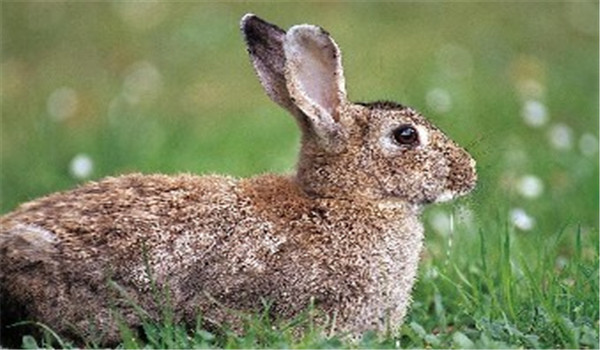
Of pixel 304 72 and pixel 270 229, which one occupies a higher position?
pixel 304 72

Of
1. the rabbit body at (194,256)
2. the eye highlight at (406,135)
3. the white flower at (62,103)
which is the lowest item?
the rabbit body at (194,256)

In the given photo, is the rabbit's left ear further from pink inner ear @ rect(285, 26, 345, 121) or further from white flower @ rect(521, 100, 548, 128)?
white flower @ rect(521, 100, 548, 128)

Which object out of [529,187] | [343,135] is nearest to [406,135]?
[343,135]

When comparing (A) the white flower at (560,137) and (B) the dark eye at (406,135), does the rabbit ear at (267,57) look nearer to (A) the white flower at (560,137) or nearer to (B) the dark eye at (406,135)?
(B) the dark eye at (406,135)

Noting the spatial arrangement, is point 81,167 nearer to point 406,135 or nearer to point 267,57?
point 267,57

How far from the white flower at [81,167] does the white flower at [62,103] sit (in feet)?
6.73

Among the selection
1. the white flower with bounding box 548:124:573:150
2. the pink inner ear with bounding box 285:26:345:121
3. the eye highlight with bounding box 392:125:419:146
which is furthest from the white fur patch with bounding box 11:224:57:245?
the white flower with bounding box 548:124:573:150

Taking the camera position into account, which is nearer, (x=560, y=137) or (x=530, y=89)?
(x=560, y=137)

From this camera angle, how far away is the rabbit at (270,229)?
717cm

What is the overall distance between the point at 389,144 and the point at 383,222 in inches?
14.8

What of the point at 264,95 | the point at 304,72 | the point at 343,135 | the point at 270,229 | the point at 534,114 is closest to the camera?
the point at 270,229

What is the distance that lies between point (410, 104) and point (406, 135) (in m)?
4.23

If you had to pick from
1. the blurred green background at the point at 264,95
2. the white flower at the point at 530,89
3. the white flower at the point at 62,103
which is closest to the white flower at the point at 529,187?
the blurred green background at the point at 264,95

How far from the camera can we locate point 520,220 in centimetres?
Result: 915
